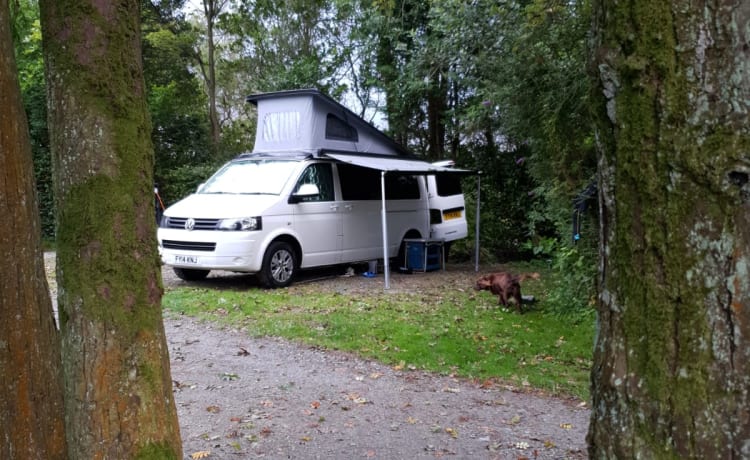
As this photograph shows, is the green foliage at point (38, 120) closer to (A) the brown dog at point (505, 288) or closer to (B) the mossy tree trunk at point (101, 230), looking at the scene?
(A) the brown dog at point (505, 288)

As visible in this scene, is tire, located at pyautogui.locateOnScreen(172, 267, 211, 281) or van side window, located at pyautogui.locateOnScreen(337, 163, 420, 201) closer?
tire, located at pyautogui.locateOnScreen(172, 267, 211, 281)

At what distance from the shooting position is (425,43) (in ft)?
49.4

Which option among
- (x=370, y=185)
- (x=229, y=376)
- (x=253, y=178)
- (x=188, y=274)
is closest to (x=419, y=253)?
(x=370, y=185)

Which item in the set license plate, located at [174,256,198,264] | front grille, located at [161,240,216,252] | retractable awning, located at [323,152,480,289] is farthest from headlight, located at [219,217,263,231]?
retractable awning, located at [323,152,480,289]

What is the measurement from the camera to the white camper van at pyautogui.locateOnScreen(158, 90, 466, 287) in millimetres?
9609

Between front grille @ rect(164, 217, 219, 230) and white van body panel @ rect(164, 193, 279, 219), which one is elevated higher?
white van body panel @ rect(164, 193, 279, 219)

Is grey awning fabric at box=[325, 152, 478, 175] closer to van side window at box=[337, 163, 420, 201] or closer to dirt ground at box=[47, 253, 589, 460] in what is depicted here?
van side window at box=[337, 163, 420, 201]

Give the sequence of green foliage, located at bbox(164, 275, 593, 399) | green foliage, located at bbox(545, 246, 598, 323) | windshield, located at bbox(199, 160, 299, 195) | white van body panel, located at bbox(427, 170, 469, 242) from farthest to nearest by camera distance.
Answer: white van body panel, located at bbox(427, 170, 469, 242) < windshield, located at bbox(199, 160, 299, 195) < green foliage, located at bbox(545, 246, 598, 323) < green foliage, located at bbox(164, 275, 593, 399)

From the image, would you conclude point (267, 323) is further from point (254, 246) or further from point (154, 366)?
point (154, 366)

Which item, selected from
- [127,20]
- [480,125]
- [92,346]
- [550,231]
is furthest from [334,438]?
[480,125]

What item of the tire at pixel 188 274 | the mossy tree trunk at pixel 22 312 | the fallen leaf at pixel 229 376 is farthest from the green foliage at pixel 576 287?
the mossy tree trunk at pixel 22 312

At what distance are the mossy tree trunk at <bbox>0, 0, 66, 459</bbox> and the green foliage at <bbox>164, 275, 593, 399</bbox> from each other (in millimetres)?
3817

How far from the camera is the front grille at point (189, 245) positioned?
9477mm

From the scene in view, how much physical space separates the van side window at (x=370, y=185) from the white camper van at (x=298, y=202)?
0.07 feet
